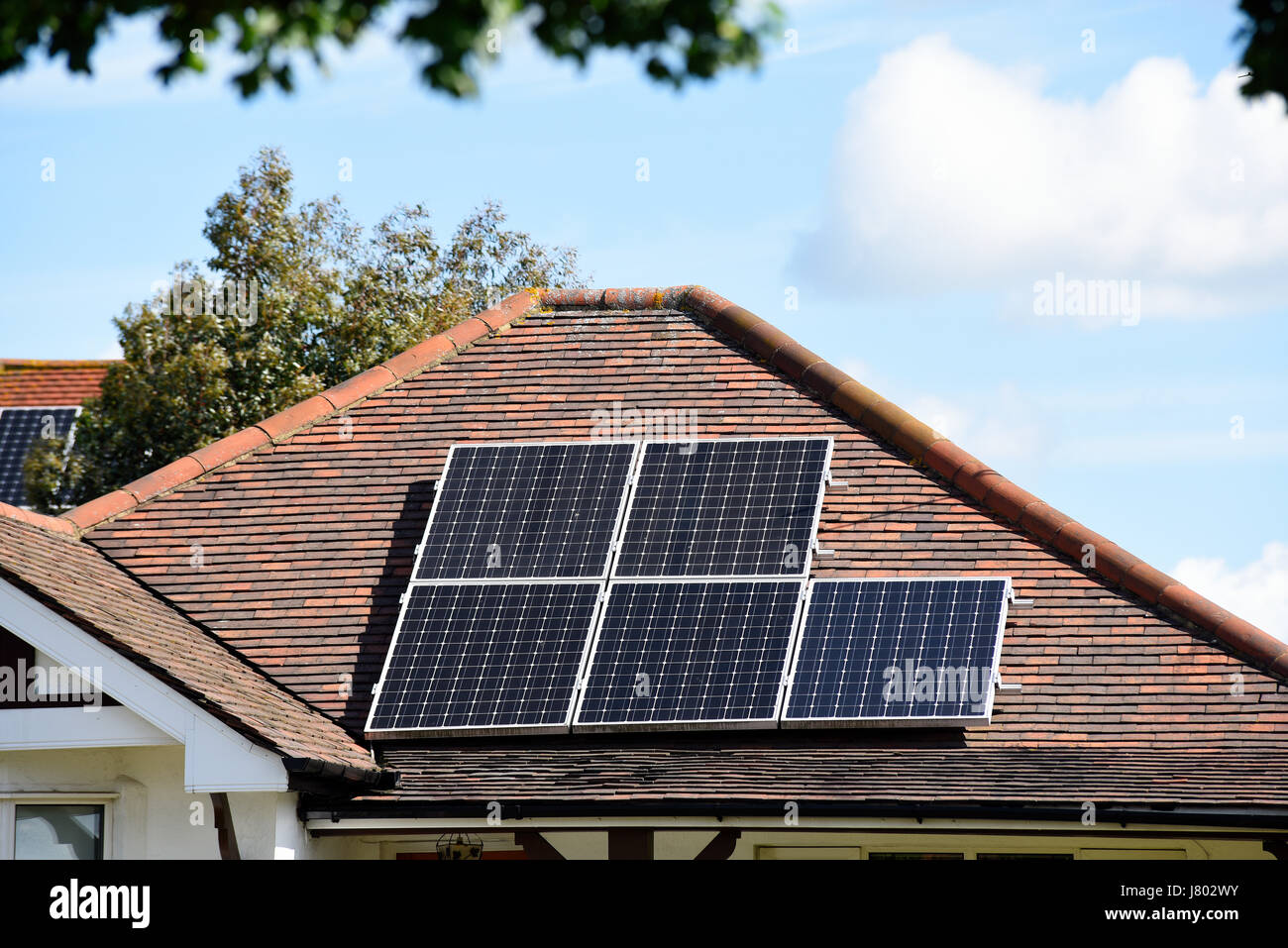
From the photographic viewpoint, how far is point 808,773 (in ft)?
39.6

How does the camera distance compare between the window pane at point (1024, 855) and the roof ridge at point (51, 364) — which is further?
the roof ridge at point (51, 364)

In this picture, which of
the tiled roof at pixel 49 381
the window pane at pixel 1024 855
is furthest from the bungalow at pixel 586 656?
the tiled roof at pixel 49 381

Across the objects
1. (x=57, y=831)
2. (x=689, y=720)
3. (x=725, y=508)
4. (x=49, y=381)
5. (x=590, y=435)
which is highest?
(x=49, y=381)

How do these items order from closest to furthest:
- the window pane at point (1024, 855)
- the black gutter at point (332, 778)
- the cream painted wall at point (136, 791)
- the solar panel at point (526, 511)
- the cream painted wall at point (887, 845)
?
the black gutter at point (332, 778) → the cream painted wall at point (887, 845) → the cream painted wall at point (136, 791) → the window pane at point (1024, 855) → the solar panel at point (526, 511)

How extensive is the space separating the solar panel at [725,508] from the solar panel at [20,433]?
14.3 metres

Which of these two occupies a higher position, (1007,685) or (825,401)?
(825,401)

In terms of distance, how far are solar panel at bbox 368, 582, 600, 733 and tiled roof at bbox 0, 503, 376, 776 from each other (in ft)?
2.16

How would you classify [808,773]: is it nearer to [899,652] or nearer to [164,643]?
[899,652]

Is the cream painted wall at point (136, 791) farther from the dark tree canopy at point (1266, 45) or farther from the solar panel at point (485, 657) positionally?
the dark tree canopy at point (1266, 45)

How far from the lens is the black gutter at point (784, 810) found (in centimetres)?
1081

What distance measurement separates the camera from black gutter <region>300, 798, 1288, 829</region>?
10.8 meters

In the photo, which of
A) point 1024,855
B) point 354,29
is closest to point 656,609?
point 1024,855

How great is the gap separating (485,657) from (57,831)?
3.70m
